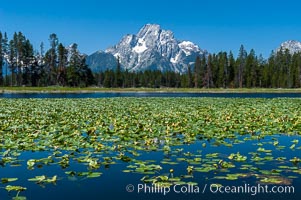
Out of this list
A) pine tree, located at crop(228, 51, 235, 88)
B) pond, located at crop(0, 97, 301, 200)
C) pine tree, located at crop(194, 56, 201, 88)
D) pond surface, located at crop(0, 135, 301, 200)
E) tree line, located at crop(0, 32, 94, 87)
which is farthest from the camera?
pine tree, located at crop(194, 56, 201, 88)

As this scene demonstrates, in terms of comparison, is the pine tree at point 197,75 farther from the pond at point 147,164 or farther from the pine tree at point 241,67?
the pond at point 147,164

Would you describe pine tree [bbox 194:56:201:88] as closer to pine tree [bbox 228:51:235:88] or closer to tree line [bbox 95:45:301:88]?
tree line [bbox 95:45:301:88]

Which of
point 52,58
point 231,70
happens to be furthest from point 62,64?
point 231,70

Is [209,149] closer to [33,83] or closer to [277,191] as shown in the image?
[277,191]

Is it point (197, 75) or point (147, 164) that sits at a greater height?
point (197, 75)

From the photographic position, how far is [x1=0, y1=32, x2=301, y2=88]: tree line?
100062 millimetres

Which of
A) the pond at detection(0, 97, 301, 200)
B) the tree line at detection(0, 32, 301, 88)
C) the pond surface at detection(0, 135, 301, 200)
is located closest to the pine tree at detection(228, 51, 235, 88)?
the tree line at detection(0, 32, 301, 88)

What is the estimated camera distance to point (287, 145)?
13023mm

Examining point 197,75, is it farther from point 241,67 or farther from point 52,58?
point 52,58

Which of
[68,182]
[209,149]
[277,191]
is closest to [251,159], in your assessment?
[209,149]

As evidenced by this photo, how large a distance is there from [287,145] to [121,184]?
24.9ft

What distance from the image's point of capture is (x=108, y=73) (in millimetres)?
148125

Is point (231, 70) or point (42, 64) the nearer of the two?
point (42, 64)

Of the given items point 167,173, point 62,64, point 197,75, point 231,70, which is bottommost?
point 167,173
